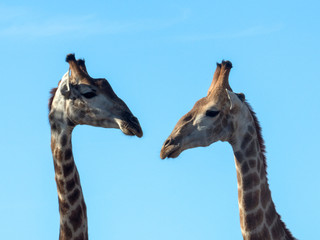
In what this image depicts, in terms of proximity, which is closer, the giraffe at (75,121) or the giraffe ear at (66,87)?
the giraffe at (75,121)

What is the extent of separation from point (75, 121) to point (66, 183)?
1.19 m

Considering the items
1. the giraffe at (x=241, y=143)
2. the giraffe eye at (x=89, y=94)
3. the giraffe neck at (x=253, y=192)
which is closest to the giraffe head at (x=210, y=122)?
the giraffe at (x=241, y=143)

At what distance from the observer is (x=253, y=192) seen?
14383 millimetres

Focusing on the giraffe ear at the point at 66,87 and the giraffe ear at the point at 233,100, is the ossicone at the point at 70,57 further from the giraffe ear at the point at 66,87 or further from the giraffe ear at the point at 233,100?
the giraffe ear at the point at 233,100

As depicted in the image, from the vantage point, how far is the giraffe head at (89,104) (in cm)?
1509

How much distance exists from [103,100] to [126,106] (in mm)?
474

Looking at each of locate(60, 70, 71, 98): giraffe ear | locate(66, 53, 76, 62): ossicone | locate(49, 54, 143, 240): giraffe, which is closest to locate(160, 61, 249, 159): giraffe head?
locate(49, 54, 143, 240): giraffe

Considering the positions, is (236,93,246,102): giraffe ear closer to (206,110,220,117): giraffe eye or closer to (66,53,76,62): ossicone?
(206,110,220,117): giraffe eye

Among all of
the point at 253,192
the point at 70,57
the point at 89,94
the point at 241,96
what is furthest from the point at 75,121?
the point at 253,192

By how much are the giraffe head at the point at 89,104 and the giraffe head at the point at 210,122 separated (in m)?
0.88

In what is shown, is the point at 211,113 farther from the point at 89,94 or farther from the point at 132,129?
the point at 89,94

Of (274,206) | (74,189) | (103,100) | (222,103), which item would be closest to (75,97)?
(103,100)

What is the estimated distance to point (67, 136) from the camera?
49.7 ft

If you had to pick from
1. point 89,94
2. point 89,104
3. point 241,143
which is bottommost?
point 241,143
